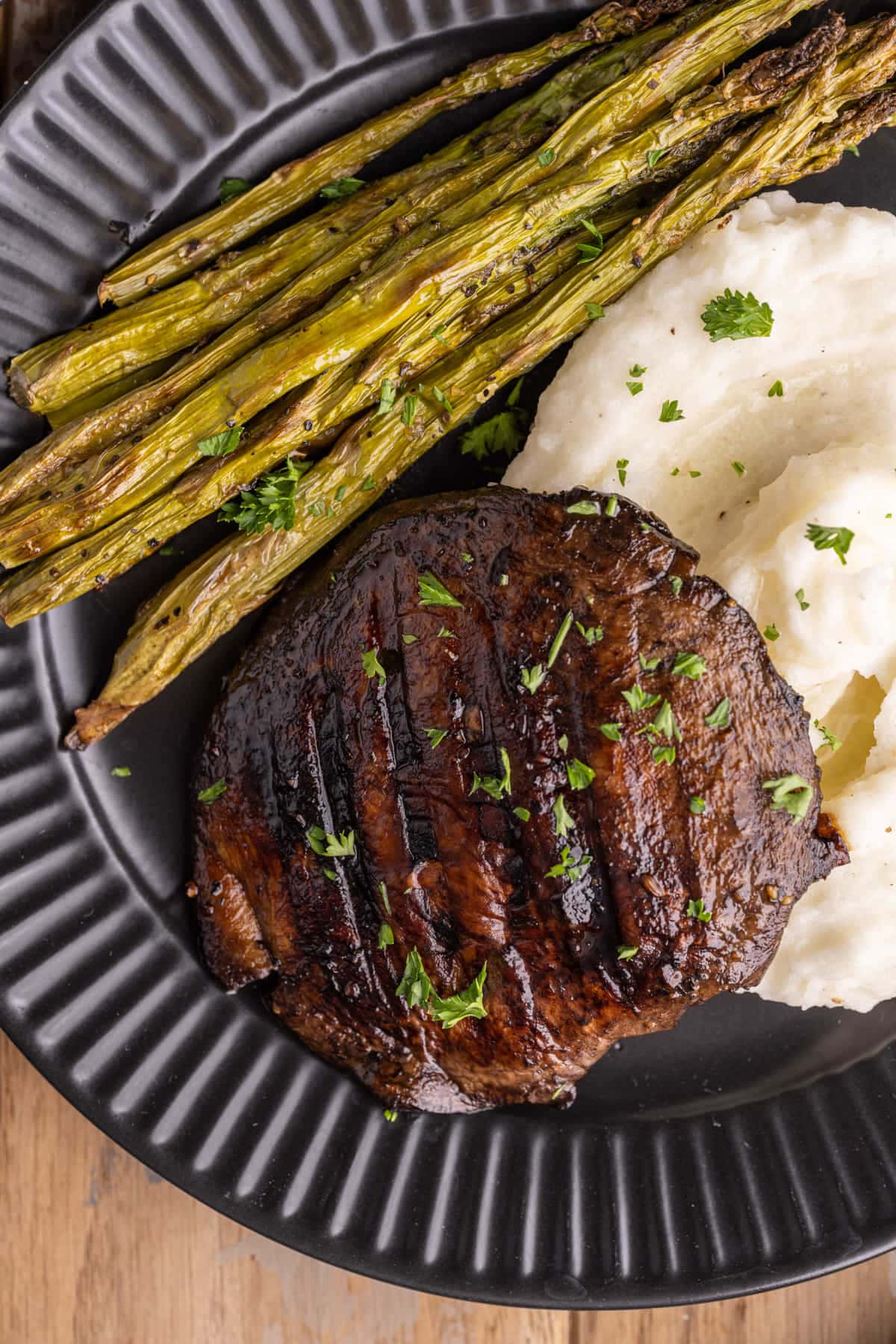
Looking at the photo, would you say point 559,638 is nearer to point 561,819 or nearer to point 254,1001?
point 561,819

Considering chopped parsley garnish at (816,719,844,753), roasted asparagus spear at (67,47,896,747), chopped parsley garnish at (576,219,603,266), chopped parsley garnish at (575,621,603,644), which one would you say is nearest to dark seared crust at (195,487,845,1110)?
chopped parsley garnish at (575,621,603,644)

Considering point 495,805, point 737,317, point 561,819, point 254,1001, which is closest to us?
point 561,819

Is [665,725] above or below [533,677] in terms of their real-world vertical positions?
below

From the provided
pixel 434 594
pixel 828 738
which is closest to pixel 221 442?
pixel 434 594

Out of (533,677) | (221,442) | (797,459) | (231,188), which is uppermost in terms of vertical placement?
(231,188)

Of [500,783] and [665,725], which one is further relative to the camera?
[500,783]

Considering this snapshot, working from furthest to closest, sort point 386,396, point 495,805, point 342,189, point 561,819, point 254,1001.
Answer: point 254,1001, point 342,189, point 386,396, point 495,805, point 561,819

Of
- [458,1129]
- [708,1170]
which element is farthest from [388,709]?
[708,1170]

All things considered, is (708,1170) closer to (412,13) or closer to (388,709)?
(388,709)
